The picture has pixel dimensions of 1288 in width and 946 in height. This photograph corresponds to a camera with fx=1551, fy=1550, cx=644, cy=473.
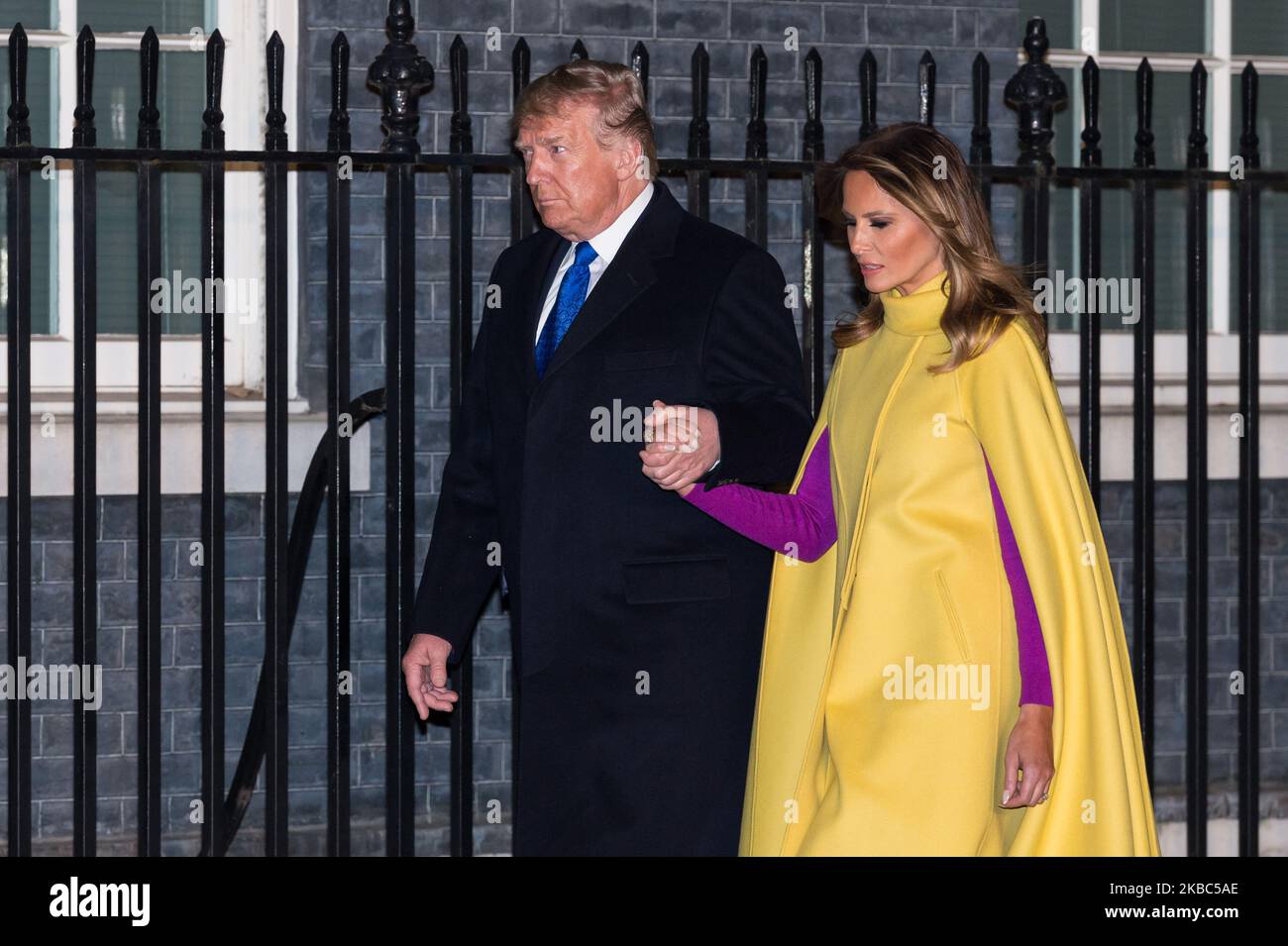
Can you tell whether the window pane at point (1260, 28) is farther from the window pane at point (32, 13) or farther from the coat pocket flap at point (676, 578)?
the window pane at point (32, 13)

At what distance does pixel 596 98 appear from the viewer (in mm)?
2855

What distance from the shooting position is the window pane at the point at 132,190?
16.1ft

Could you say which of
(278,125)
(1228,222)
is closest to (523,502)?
(278,125)

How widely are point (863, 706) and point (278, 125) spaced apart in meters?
1.98

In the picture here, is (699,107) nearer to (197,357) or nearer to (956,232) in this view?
(956,232)

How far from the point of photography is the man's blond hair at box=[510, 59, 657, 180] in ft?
9.35

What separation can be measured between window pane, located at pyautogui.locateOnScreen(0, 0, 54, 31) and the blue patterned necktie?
2.73 meters

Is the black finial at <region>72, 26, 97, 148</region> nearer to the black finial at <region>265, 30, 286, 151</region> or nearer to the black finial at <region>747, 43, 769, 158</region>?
the black finial at <region>265, 30, 286, 151</region>

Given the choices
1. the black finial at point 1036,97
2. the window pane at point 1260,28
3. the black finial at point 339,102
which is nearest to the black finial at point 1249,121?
the black finial at point 1036,97

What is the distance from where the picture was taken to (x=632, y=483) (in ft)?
9.49

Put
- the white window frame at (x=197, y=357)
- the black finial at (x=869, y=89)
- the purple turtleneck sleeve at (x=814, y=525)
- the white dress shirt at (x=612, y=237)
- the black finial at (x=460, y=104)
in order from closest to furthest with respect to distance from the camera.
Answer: the purple turtleneck sleeve at (x=814, y=525)
the white dress shirt at (x=612, y=237)
the black finial at (x=460, y=104)
the black finial at (x=869, y=89)
the white window frame at (x=197, y=357)

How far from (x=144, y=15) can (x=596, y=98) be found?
8.74ft

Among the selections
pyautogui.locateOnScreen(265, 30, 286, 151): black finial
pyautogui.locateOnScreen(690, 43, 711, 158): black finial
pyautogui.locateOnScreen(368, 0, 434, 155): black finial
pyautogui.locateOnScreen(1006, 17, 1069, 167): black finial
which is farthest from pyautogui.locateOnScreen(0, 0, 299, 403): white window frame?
pyautogui.locateOnScreen(1006, 17, 1069, 167): black finial

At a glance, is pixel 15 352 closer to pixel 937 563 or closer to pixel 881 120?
pixel 937 563
